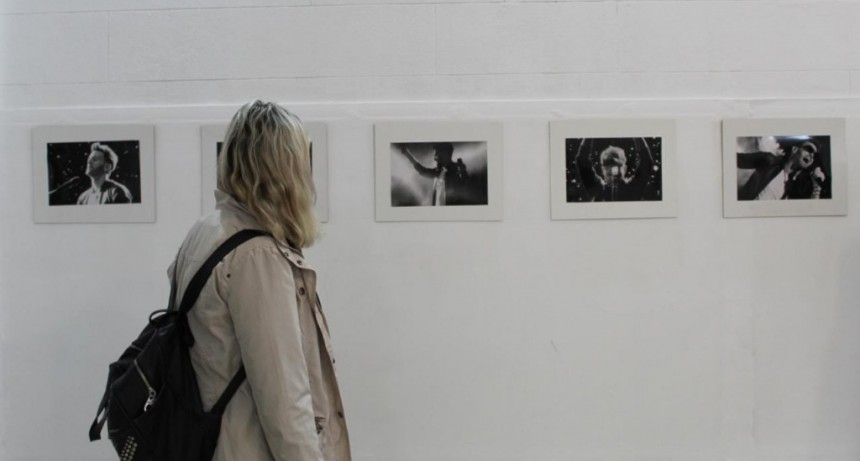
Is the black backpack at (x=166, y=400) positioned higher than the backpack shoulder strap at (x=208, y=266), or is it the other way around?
the backpack shoulder strap at (x=208, y=266)

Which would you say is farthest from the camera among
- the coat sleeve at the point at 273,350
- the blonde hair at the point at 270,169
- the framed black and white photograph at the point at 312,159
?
the framed black and white photograph at the point at 312,159

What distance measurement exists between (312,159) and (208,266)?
121 cm

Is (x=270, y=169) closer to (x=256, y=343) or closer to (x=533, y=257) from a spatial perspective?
(x=256, y=343)

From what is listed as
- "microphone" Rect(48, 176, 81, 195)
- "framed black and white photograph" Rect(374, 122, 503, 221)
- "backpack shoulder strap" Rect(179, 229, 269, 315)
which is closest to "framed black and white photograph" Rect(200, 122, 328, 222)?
"framed black and white photograph" Rect(374, 122, 503, 221)

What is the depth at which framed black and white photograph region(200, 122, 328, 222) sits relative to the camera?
2.81 meters

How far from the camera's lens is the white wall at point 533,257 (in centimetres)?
282

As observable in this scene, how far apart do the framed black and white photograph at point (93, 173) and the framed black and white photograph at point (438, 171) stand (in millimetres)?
1012

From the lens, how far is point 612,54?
Result: 2.85 metres

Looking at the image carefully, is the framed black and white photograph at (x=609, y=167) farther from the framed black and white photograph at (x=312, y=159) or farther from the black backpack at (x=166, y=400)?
the black backpack at (x=166, y=400)

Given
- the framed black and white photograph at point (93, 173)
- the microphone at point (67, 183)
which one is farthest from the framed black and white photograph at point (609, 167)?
the microphone at point (67, 183)

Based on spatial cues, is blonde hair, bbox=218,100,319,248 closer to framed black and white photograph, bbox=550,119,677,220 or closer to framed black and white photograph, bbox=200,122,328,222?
framed black and white photograph, bbox=200,122,328,222

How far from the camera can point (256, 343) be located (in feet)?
5.36

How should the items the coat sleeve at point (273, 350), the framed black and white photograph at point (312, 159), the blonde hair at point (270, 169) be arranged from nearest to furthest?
the coat sleeve at point (273, 350), the blonde hair at point (270, 169), the framed black and white photograph at point (312, 159)

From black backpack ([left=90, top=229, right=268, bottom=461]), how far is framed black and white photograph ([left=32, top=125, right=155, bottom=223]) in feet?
4.30
